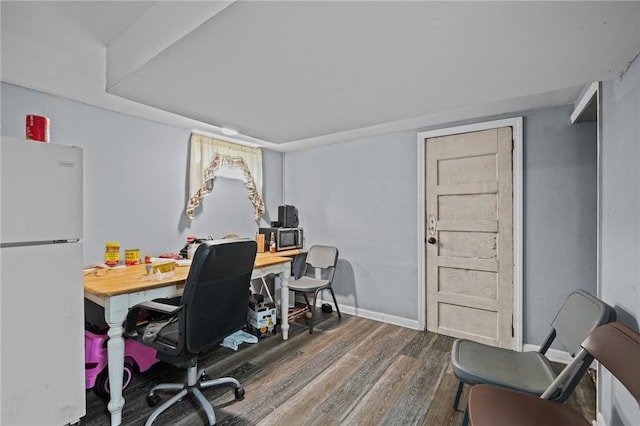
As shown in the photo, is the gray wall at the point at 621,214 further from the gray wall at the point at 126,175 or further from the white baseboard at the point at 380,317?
the gray wall at the point at 126,175

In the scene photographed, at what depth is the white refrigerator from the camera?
1.26 m

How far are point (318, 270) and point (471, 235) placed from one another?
1.85 metres

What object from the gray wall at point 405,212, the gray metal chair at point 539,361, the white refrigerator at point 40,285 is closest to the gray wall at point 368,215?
the gray wall at point 405,212

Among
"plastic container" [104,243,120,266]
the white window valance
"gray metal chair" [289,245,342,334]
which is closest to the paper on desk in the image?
"plastic container" [104,243,120,266]

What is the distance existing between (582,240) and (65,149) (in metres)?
3.53

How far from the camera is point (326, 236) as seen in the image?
3777 millimetres

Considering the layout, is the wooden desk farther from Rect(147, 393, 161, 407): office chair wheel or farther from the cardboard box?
the cardboard box

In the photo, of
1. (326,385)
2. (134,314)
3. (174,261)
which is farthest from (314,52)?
(326,385)

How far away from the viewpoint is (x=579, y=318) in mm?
1512

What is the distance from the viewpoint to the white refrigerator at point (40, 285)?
1.26 meters

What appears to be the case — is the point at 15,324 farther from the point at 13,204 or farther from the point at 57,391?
the point at 13,204

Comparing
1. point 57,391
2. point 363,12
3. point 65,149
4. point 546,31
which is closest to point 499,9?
point 546,31

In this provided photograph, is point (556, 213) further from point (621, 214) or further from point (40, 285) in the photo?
point (40, 285)

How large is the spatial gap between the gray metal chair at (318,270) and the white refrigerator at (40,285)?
190 centimetres
